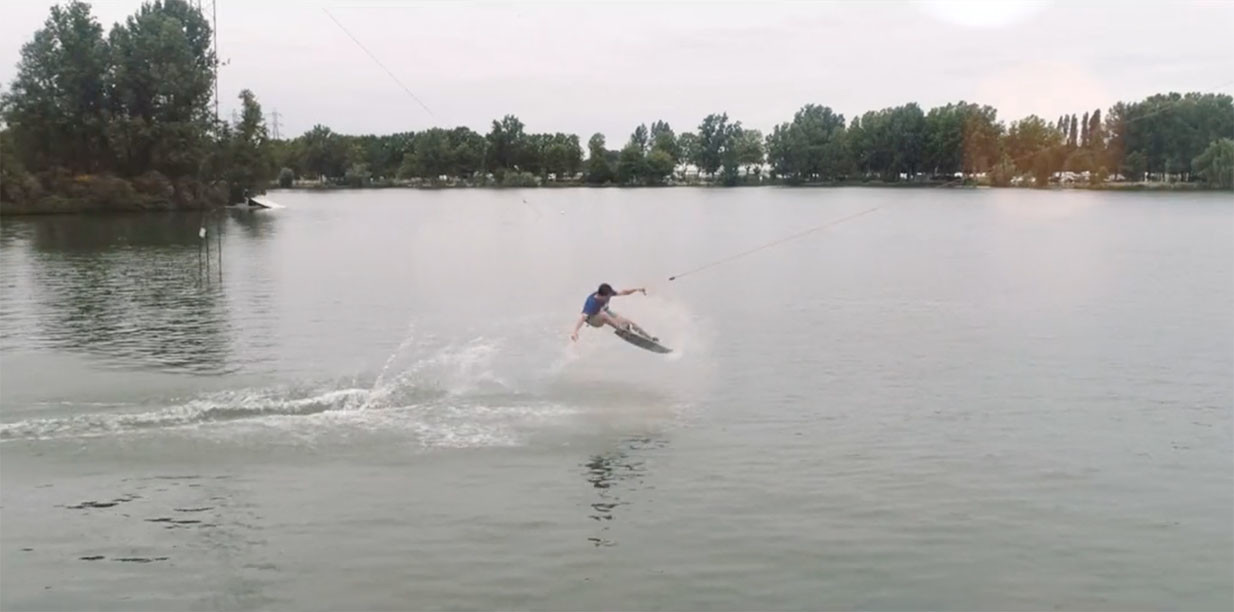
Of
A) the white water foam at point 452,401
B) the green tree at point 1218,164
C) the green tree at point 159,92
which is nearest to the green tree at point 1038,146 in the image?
the green tree at point 1218,164

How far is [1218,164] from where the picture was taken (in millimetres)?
174500

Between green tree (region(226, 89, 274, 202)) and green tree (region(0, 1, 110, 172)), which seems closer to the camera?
green tree (region(0, 1, 110, 172))

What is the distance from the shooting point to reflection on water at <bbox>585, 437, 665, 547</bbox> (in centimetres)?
2219

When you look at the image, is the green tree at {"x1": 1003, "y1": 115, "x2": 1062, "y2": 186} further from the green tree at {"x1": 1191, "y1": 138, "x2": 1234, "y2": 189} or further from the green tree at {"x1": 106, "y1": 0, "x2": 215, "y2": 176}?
the green tree at {"x1": 106, "y1": 0, "x2": 215, "y2": 176}

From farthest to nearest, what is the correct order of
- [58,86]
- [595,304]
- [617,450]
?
[58,86], [595,304], [617,450]

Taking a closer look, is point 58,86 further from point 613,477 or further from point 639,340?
point 613,477

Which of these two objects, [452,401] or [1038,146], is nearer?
[452,401]

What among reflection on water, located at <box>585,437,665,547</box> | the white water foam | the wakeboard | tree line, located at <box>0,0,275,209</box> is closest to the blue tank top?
the wakeboard

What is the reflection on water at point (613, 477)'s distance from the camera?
72.8 ft

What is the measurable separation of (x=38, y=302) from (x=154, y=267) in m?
17.9

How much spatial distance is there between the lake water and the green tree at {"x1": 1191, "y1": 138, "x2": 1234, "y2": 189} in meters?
132

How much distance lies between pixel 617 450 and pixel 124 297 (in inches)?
1473

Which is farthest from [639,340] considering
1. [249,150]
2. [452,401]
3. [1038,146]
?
[1038,146]

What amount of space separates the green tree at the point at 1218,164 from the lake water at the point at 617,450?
132 metres
